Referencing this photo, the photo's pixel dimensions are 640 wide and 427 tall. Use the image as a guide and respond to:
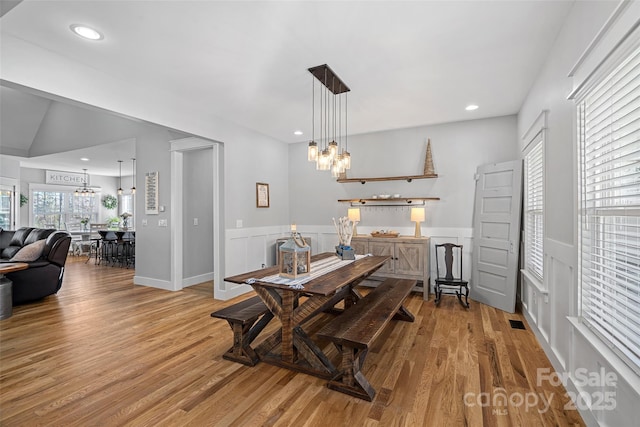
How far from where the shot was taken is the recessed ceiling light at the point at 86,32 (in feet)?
7.54

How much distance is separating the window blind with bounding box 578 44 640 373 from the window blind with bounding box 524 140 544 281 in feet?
3.86

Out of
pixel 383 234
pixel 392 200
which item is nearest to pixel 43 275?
pixel 383 234

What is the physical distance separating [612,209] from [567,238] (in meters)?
0.64

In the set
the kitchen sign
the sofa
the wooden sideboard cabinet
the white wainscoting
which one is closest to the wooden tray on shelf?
the wooden sideboard cabinet

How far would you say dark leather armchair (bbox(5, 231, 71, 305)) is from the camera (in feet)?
13.6

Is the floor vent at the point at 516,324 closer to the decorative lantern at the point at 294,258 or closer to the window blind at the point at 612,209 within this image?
the window blind at the point at 612,209

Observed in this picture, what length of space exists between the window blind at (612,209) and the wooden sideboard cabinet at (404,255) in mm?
2554

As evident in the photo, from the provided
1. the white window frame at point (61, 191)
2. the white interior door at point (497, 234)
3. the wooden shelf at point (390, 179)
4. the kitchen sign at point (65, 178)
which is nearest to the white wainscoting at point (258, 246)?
the white interior door at point (497, 234)

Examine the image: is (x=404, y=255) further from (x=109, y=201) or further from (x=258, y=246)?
(x=109, y=201)

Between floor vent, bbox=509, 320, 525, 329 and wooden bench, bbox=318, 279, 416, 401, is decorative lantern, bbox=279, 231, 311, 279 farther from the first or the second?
floor vent, bbox=509, 320, 525, 329

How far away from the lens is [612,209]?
5.12 ft

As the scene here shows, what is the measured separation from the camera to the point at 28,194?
939 centimetres

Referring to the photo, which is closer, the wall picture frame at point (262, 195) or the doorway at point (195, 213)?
the doorway at point (195, 213)

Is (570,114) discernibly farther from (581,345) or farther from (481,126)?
(481,126)
